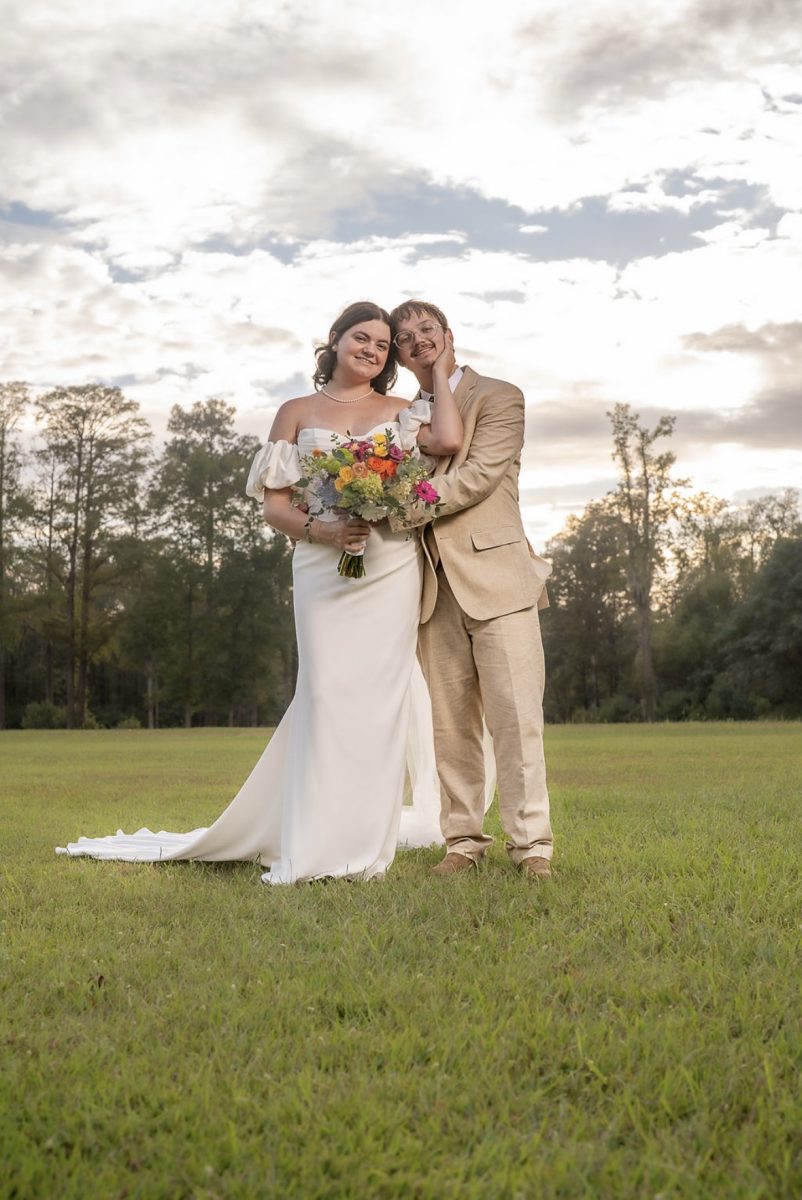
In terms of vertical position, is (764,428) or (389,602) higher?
(764,428)

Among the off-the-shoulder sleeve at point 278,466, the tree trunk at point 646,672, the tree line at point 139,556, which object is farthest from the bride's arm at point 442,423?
the tree line at point 139,556

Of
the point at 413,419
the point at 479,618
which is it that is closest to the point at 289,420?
the point at 413,419

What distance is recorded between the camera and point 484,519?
6148mm

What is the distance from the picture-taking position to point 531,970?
3.80 m

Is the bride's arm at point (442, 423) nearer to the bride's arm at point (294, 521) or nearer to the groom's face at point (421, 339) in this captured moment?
the groom's face at point (421, 339)

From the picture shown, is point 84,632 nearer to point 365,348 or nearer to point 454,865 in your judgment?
point 365,348

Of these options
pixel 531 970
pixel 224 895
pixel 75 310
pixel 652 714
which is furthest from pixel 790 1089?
pixel 652 714

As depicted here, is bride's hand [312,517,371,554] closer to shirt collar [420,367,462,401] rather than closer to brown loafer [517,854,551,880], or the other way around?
shirt collar [420,367,462,401]

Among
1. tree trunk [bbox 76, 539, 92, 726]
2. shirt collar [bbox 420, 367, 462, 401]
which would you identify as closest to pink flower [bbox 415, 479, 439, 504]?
shirt collar [bbox 420, 367, 462, 401]

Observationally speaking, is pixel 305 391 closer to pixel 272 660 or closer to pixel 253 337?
pixel 253 337

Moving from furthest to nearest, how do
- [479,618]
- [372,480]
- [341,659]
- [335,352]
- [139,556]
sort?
[139,556] < [335,352] < [341,659] < [479,618] < [372,480]

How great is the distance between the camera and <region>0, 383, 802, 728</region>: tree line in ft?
146

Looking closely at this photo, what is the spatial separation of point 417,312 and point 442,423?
0.74 metres

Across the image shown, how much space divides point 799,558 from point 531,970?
46.0m
